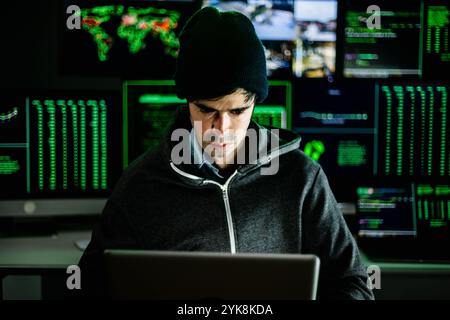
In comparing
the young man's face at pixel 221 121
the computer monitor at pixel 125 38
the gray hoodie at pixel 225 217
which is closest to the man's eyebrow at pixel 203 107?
the young man's face at pixel 221 121

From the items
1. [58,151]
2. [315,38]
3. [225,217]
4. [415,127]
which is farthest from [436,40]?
[58,151]

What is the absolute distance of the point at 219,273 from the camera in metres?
0.95

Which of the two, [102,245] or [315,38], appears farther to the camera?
[315,38]

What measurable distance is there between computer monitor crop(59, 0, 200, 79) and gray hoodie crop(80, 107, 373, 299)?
73cm

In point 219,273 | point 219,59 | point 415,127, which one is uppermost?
point 219,59

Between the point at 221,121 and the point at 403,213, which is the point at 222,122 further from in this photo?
the point at 403,213

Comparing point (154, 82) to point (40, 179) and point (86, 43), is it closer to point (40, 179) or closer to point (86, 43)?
point (86, 43)

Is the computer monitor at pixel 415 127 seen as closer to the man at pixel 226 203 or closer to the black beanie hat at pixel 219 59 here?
the man at pixel 226 203

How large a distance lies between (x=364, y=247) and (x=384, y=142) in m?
0.45

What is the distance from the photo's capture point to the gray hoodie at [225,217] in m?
1.43

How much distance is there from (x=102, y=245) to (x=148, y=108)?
2.44 ft

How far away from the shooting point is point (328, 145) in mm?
2096

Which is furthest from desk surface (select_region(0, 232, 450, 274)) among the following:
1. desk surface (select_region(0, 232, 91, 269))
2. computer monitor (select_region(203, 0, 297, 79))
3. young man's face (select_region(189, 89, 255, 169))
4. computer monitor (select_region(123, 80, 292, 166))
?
computer monitor (select_region(203, 0, 297, 79))
